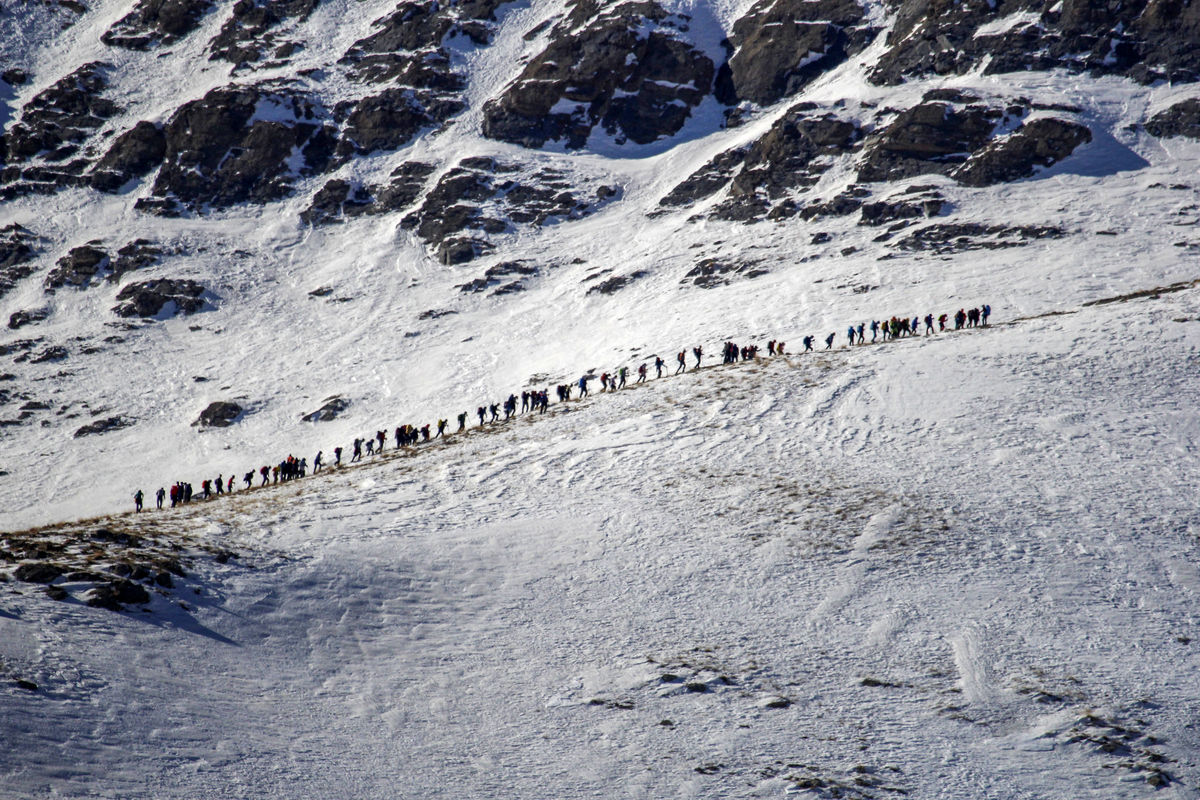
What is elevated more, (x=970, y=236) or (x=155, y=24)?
(x=155, y=24)

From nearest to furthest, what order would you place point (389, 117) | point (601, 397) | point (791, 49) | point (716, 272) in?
point (601, 397), point (716, 272), point (791, 49), point (389, 117)

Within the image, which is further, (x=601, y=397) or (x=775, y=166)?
(x=775, y=166)

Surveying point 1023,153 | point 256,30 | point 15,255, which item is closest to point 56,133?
point 15,255

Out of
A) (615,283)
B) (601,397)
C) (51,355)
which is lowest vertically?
(601,397)

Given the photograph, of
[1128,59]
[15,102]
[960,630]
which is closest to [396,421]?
[960,630]

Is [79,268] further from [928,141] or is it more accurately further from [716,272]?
[928,141]

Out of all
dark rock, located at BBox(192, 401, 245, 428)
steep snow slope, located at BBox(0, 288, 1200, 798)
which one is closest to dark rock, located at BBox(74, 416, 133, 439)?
dark rock, located at BBox(192, 401, 245, 428)

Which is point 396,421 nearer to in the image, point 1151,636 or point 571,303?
point 571,303
